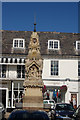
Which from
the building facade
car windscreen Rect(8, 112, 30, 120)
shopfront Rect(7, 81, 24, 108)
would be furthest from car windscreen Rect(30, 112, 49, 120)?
shopfront Rect(7, 81, 24, 108)

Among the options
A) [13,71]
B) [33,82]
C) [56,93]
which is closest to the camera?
[33,82]

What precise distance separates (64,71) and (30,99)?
12725mm

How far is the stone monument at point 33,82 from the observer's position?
63.0 ft

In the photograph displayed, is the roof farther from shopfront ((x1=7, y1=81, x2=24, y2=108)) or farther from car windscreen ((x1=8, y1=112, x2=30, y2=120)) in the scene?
car windscreen ((x1=8, y1=112, x2=30, y2=120))

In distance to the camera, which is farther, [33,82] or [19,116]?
[33,82]

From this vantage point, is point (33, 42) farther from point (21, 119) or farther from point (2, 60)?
point (21, 119)

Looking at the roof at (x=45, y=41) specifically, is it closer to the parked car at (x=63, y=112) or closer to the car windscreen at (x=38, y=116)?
the parked car at (x=63, y=112)

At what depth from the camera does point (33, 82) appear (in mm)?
19828

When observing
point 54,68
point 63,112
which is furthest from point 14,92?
point 63,112

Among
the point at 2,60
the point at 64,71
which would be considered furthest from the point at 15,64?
the point at 64,71

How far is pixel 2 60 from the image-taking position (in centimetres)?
3064

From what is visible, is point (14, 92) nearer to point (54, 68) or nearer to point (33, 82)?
point (54, 68)

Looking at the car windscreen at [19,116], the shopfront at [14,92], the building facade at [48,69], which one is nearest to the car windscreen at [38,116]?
the car windscreen at [19,116]

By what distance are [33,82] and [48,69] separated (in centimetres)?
1180
